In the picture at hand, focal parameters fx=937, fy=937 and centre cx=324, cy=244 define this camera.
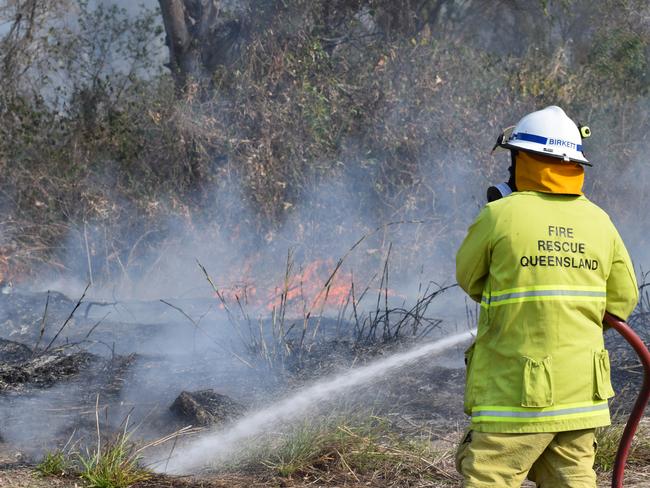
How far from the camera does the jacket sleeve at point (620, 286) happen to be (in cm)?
324

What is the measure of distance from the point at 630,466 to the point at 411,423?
1.20 meters

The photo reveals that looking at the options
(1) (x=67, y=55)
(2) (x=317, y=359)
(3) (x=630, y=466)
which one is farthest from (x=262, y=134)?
(3) (x=630, y=466)

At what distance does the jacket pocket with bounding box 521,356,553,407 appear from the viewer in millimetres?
2957

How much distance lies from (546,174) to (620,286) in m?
0.49

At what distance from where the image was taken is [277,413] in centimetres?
544

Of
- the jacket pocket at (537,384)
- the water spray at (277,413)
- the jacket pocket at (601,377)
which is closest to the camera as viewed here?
the jacket pocket at (537,384)

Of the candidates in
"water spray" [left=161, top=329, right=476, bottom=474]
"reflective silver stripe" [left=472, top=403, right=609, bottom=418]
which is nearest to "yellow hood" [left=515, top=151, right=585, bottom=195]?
"reflective silver stripe" [left=472, top=403, right=609, bottom=418]

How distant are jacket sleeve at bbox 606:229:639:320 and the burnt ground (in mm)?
1563

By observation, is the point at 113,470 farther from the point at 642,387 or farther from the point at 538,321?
the point at 642,387

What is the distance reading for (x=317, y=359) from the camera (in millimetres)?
6531

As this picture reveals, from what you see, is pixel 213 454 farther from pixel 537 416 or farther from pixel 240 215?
pixel 240 215

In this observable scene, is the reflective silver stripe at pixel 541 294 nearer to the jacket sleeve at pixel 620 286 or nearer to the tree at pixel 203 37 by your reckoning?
the jacket sleeve at pixel 620 286

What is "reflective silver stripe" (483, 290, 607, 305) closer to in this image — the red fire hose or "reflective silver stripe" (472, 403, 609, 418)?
the red fire hose

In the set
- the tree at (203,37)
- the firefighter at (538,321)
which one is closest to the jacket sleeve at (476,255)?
the firefighter at (538,321)
